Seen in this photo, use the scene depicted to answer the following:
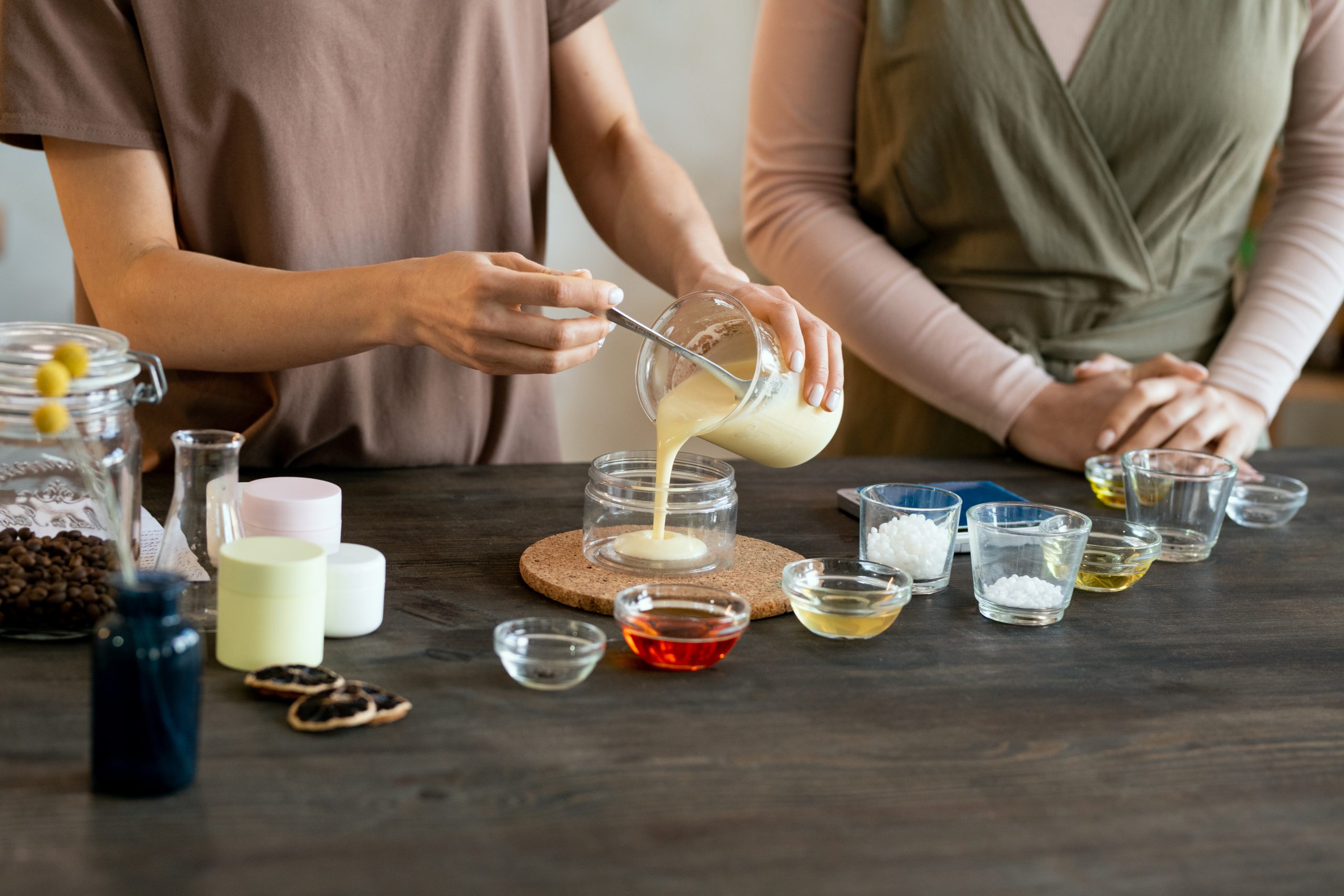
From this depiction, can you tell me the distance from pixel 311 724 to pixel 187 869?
170mm

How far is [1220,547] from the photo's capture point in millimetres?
1443

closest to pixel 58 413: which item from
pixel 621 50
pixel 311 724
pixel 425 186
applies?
pixel 311 724

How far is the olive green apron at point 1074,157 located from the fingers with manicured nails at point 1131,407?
24cm

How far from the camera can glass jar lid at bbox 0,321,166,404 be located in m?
0.94

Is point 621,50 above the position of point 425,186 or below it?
above

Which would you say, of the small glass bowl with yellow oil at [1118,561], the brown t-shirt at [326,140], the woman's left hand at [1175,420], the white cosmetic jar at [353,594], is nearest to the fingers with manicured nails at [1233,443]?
the woman's left hand at [1175,420]

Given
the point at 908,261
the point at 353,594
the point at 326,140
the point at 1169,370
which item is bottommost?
the point at 353,594

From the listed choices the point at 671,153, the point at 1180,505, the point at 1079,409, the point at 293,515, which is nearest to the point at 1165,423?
the point at 1079,409

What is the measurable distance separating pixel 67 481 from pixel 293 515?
0.20 m

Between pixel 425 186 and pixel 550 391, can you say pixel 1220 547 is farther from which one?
pixel 425 186

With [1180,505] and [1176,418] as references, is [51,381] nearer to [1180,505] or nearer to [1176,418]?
[1180,505]

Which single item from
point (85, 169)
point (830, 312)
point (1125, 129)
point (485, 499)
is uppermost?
point (1125, 129)

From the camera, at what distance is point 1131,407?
1716 mm

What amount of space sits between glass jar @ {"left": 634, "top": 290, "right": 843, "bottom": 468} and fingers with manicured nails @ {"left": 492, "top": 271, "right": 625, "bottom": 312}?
143 millimetres
